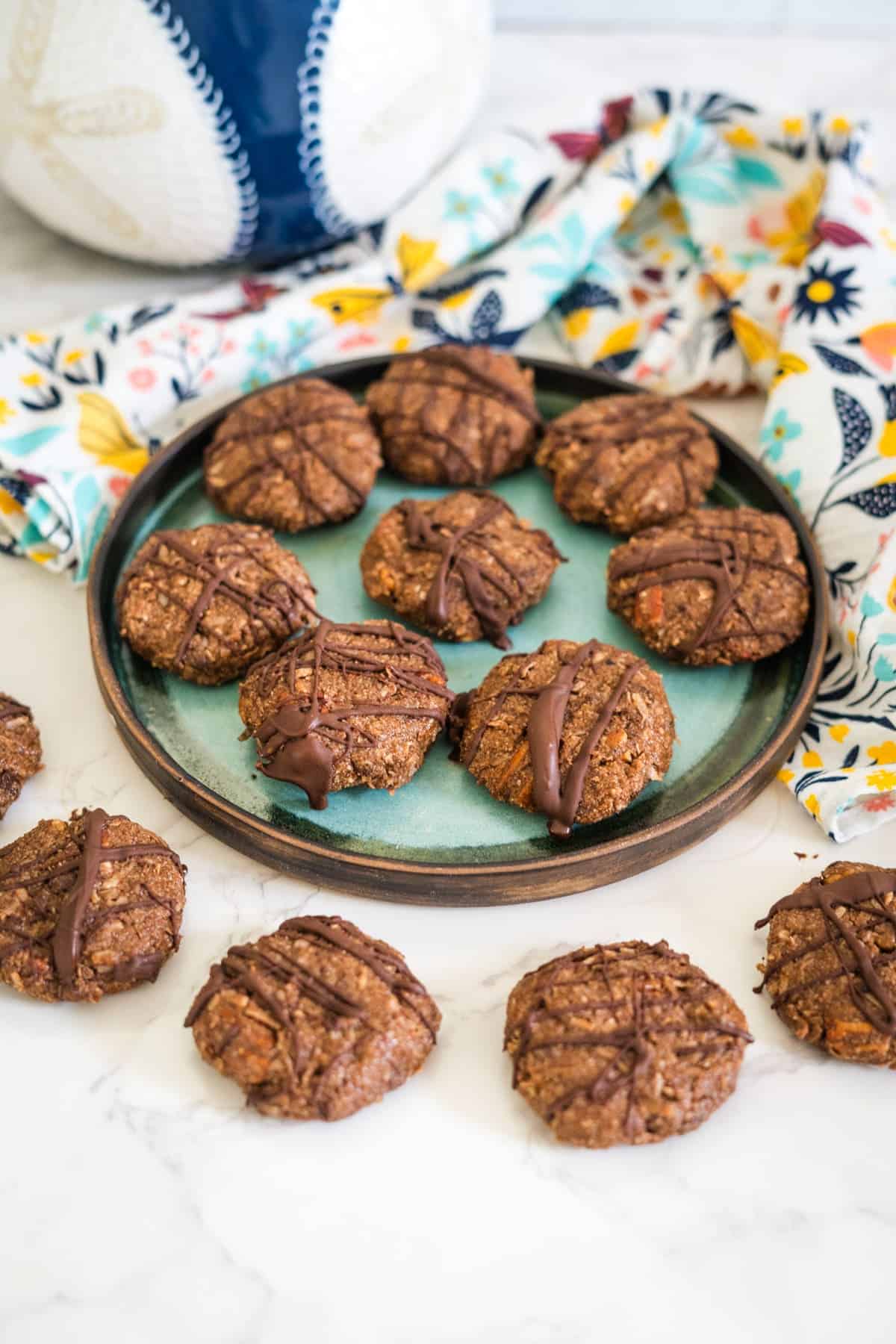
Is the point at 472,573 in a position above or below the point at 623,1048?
above

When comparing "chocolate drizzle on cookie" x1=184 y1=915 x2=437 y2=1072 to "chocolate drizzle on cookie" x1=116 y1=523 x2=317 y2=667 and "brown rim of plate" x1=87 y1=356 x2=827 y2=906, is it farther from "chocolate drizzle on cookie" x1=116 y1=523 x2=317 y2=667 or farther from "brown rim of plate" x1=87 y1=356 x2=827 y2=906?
"chocolate drizzle on cookie" x1=116 y1=523 x2=317 y2=667

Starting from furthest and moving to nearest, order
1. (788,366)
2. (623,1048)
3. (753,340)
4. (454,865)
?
(753,340), (788,366), (454,865), (623,1048)

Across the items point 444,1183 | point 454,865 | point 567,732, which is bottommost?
point 444,1183

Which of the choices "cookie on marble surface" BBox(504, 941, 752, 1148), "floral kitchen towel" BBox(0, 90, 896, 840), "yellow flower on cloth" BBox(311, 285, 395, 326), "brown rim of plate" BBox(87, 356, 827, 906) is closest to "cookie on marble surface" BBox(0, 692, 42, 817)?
"brown rim of plate" BBox(87, 356, 827, 906)

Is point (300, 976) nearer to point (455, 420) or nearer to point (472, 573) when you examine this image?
point (472, 573)

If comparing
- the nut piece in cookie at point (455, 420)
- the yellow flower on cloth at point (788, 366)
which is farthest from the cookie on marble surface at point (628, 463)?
the yellow flower on cloth at point (788, 366)

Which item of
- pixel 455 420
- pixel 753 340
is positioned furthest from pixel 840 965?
pixel 753 340

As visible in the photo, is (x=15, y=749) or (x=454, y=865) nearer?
(x=454, y=865)

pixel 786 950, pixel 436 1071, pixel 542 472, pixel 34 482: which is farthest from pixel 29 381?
pixel 786 950
